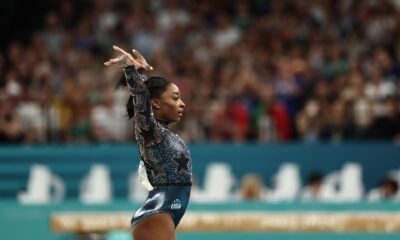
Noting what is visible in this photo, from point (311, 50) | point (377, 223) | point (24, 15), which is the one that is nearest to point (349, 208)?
point (377, 223)

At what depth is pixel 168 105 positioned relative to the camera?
7.84 metres

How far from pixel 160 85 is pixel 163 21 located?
1108cm

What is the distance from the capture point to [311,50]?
17.2m

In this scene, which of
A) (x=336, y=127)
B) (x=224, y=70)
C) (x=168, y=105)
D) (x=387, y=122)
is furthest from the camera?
(x=224, y=70)

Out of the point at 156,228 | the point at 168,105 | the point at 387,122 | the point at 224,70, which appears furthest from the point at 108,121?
the point at 156,228

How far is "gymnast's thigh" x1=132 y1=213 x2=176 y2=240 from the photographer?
24.9ft

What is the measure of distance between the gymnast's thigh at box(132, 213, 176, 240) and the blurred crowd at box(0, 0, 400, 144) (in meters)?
8.28

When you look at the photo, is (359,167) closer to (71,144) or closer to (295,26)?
(295,26)

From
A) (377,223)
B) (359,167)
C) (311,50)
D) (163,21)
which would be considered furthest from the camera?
(163,21)

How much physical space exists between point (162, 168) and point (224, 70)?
9.64 metres

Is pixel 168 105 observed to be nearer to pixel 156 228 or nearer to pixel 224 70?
pixel 156 228

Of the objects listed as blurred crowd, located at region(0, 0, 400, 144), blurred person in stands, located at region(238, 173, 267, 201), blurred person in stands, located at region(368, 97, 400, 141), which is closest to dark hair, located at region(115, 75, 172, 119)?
blurred person in stands, located at region(238, 173, 267, 201)

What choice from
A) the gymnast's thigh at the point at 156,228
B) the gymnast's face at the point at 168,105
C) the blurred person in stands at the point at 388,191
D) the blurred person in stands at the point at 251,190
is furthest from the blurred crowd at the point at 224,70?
the gymnast's thigh at the point at 156,228

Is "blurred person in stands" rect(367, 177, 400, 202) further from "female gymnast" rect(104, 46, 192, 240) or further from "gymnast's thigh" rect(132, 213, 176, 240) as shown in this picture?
"gymnast's thigh" rect(132, 213, 176, 240)
